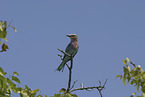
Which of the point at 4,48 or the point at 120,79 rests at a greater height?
the point at 4,48

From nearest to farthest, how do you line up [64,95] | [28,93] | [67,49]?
[64,95], [28,93], [67,49]

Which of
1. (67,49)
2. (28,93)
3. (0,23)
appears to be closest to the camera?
(0,23)

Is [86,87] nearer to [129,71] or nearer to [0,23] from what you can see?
[129,71]

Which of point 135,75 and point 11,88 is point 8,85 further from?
point 135,75

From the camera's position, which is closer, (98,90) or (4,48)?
(4,48)

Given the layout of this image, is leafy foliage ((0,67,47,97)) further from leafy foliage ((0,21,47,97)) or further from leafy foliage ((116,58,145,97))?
leafy foliage ((116,58,145,97))

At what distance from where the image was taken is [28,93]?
486cm

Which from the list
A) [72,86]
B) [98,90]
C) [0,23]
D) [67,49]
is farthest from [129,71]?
[67,49]

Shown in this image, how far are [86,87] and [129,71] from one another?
0.83 meters

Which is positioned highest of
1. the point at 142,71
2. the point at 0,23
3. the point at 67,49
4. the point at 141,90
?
the point at 67,49

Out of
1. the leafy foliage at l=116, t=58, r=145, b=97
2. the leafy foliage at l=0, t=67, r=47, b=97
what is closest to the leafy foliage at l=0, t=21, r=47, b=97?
the leafy foliage at l=0, t=67, r=47, b=97

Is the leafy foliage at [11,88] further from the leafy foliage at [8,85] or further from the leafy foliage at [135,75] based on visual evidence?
the leafy foliage at [135,75]

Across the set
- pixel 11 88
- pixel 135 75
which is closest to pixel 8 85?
pixel 11 88

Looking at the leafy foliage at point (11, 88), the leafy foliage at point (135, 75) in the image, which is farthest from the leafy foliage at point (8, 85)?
the leafy foliage at point (135, 75)
